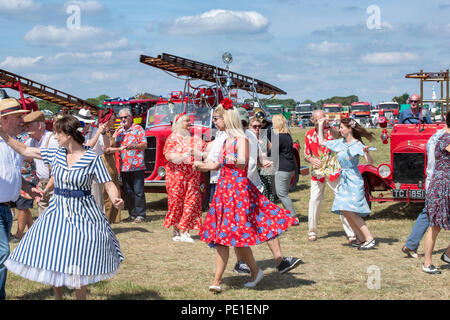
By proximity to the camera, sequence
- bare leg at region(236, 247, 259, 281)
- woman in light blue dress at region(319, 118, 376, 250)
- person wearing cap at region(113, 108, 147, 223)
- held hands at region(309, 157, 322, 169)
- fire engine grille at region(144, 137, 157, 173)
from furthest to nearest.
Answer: fire engine grille at region(144, 137, 157, 173) < person wearing cap at region(113, 108, 147, 223) < held hands at region(309, 157, 322, 169) < woman in light blue dress at region(319, 118, 376, 250) < bare leg at region(236, 247, 259, 281)

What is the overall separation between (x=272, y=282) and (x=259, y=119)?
2.99 metres

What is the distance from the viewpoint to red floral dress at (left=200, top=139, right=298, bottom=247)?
5.73 meters

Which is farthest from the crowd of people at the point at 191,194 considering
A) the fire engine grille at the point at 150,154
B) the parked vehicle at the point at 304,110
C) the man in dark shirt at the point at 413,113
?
the parked vehicle at the point at 304,110

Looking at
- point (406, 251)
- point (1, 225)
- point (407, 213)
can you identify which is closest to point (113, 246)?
point (1, 225)

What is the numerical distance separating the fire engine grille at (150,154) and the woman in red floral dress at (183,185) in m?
3.24

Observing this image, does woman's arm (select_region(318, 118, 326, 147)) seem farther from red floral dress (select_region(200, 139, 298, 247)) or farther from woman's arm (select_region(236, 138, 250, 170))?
woman's arm (select_region(236, 138, 250, 170))

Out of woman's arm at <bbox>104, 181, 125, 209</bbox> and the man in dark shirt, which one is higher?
the man in dark shirt

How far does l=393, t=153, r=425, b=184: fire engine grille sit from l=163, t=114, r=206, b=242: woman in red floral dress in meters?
3.54

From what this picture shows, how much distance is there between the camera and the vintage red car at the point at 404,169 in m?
9.81

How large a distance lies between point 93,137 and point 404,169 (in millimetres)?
5238

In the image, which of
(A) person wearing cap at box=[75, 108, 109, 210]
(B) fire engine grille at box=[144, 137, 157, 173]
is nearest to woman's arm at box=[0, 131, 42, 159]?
(A) person wearing cap at box=[75, 108, 109, 210]

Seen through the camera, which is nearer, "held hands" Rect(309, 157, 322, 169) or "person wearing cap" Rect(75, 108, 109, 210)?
"person wearing cap" Rect(75, 108, 109, 210)

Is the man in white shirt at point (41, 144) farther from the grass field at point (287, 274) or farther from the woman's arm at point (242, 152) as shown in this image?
the woman's arm at point (242, 152)
